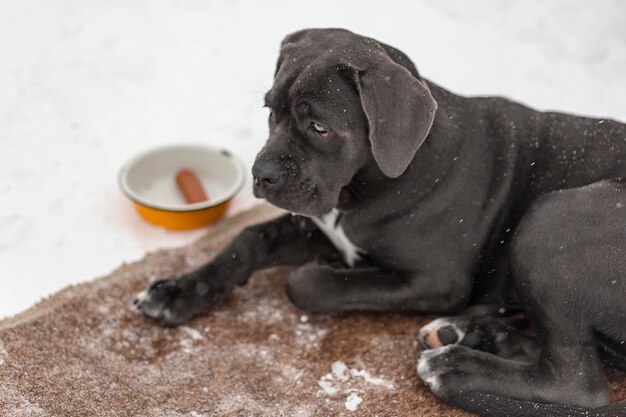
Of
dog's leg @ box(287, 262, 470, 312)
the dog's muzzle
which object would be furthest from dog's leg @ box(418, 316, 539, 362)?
the dog's muzzle

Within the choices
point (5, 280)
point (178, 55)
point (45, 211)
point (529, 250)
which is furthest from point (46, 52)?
point (529, 250)

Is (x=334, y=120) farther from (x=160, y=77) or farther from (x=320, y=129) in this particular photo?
(x=160, y=77)

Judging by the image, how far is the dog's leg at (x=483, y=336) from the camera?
3730 mm

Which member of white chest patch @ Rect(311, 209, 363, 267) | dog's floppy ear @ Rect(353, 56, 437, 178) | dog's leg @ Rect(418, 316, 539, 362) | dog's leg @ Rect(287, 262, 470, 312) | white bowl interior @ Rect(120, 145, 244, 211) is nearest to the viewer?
dog's floppy ear @ Rect(353, 56, 437, 178)

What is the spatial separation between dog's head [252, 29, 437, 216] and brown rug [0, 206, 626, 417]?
2.23 ft

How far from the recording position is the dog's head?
3457mm

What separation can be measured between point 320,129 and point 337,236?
0.71m

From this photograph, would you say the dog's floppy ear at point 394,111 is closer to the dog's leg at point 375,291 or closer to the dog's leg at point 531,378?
the dog's leg at point 375,291

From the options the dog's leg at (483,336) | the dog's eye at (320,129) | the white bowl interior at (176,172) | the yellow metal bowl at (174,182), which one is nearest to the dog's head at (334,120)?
the dog's eye at (320,129)

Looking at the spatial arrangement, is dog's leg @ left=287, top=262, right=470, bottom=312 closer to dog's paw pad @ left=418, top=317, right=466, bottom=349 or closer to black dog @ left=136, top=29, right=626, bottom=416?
black dog @ left=136, top=29, right=626, bottom=416

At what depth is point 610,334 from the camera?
3490 mm

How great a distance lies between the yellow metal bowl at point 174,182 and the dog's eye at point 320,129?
143cm

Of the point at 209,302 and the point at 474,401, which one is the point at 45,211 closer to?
the point at 209,302

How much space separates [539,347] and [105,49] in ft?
13.3
